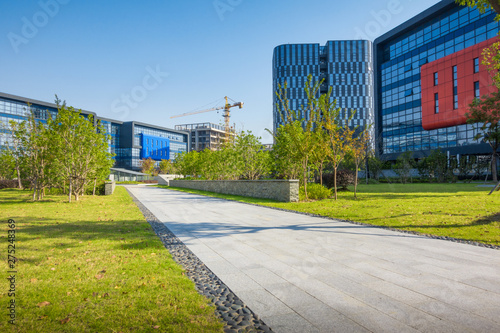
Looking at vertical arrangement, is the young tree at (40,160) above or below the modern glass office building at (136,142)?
below

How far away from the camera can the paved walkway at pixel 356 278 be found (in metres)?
2.91

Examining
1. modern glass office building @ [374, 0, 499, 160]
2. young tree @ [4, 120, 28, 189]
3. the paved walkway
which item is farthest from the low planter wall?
modern glass office building @ [374, 0, 499, 160]

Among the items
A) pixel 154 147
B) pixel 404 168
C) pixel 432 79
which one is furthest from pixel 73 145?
pixel 154 147

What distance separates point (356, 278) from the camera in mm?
4074

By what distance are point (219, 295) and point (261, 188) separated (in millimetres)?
13653

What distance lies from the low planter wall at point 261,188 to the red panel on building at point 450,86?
3533 cm

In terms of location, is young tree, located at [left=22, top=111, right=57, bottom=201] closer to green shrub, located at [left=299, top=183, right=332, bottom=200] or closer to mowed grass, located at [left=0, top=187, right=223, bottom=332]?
mowed grass, located at [left=0, top=187, right=223, bottom=332]

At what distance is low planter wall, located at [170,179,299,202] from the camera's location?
48.5 feet

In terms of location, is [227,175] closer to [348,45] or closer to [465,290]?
[465,290]

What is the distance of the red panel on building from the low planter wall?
3533 cm

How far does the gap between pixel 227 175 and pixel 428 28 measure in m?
49.8

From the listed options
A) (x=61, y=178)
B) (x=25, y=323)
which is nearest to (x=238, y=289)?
(x=25, y=323)

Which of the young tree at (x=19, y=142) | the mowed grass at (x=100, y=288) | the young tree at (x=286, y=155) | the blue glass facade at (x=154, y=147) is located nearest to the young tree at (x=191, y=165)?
the young tree at (x=286, y=155)

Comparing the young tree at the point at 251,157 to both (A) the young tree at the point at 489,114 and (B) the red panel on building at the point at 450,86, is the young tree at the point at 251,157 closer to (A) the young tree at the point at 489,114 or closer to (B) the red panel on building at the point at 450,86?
(A) the young tree at the point at 489,114
